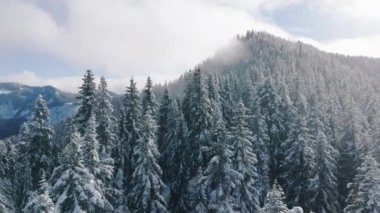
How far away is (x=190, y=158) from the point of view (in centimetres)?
5644

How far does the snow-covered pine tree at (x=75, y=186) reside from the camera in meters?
32.7

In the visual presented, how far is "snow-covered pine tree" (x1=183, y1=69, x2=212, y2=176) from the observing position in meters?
54.8

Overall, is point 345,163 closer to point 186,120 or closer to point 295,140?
point 295,140

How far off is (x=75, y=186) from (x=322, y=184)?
3052 cm

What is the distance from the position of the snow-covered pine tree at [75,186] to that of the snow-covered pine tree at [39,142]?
1810 cm

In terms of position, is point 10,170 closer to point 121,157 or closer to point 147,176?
point 121,157

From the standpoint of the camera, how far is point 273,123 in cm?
6525

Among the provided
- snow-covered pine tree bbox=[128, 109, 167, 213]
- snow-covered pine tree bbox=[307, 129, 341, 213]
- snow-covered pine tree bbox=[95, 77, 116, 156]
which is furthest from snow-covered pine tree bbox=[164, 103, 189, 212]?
snow-covered pine tree bbox=[307, 129, 341, 213]

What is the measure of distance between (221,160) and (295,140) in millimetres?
16722

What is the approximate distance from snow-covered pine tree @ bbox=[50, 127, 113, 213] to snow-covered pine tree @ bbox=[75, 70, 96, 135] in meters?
16.3

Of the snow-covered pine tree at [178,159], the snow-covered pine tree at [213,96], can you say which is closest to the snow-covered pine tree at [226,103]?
the snow-covered pine tree at [213,96]

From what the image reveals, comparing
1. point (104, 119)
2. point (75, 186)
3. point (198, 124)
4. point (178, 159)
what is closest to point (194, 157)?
point (198, 124)

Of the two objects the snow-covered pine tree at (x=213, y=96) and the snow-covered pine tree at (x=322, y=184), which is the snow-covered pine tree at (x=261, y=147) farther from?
the snow-covered pine tree at (x=322, y=184)

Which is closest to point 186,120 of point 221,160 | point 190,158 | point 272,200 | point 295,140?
point 190,158
